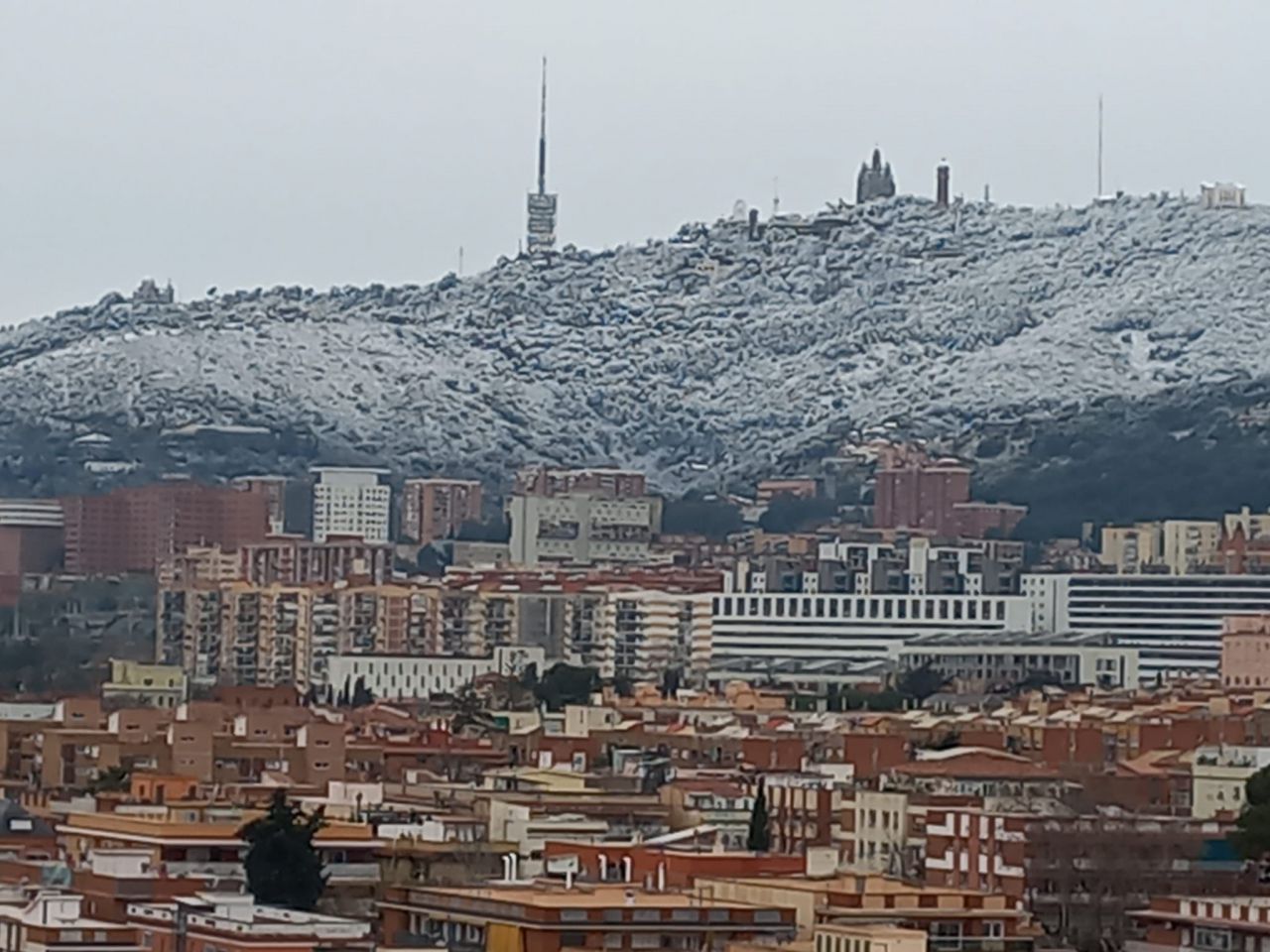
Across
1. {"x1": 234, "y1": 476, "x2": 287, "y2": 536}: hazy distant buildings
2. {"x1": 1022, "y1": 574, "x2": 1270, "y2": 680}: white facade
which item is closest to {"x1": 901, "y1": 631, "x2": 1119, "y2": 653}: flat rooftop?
{"x1": 1022, "y1": 574, "x2": 1270, "y2": 680}: white facade

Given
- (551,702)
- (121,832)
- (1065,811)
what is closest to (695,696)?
(551,702)

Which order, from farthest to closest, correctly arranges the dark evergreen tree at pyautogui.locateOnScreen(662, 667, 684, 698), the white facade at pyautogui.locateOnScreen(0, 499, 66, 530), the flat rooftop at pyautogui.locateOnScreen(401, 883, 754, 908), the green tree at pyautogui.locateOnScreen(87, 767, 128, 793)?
the white facade at pyautogui.locateOnScreen(0, 499, 66, 530) < the dark evergreen tree at pyautogui.locateOnScreen(662, 667, 684, 698) < the green tree at pyautogui.locateOnScreen(87, 767, 128, 793) < the flat rooftop at pyautogui.locateOnScreen(401, 883, 754, 908)

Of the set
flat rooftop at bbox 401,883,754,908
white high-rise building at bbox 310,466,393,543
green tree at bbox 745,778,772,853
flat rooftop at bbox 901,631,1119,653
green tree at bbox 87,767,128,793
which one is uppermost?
white high-rise building at bbox 310,466,393,543

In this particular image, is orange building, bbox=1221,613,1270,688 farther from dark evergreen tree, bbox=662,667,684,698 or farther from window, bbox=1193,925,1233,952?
window, bbox=1193,925,1233,952

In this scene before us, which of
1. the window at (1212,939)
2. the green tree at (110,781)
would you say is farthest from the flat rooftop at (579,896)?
the green tree at (110,781)

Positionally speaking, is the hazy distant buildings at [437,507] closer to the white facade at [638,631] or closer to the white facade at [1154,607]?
the white facade at [1154,607]
